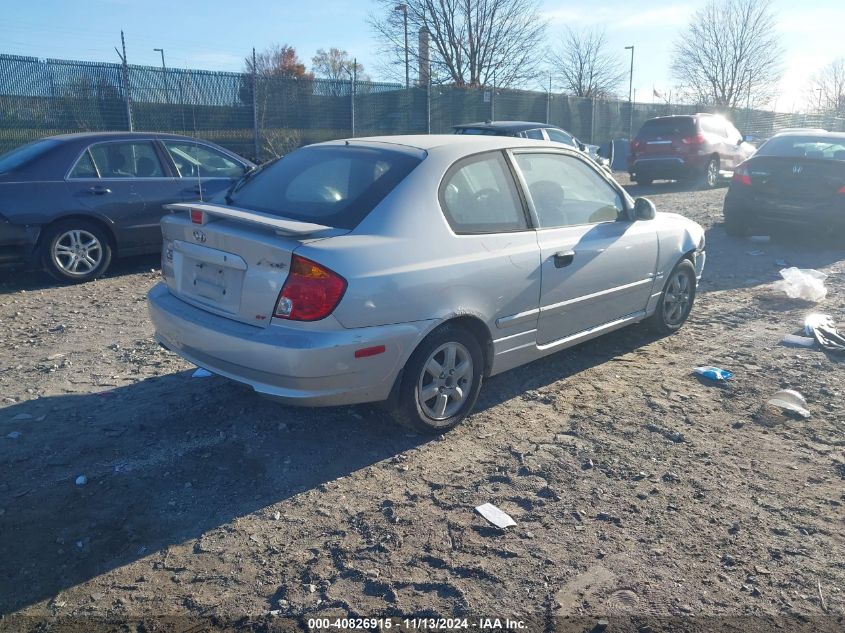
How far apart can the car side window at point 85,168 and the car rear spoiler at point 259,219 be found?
3.90 m

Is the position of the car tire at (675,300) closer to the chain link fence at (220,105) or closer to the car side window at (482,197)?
the car side window at (482,197)

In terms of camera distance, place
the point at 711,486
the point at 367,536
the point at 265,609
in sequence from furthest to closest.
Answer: the point at 711,486 < the point at 367,536 < the point at 265,609

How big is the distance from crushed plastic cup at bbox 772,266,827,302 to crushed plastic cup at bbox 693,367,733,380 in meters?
2.70

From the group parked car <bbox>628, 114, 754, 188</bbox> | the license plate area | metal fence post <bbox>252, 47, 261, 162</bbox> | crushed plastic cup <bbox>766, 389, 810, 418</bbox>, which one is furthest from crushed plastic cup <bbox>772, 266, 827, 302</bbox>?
parked car <bbox>628, 114, 754, 188</bbox>

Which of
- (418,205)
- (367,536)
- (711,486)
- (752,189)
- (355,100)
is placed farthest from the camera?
(355,100)

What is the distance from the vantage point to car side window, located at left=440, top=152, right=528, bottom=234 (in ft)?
13.3

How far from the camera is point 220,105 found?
567 inches

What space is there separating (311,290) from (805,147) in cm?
944

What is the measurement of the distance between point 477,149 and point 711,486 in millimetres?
2298

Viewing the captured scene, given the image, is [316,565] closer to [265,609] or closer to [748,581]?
[265,609]

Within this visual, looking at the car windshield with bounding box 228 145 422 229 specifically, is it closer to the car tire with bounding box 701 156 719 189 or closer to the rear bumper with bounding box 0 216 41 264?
the rear bumper with bounding box 0 216 41 264

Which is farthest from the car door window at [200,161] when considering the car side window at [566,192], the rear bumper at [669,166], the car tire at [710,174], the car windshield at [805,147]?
the car tire at [710,174]

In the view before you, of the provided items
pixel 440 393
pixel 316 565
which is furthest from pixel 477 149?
pixel 316 565

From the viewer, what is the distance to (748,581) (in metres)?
2.91
